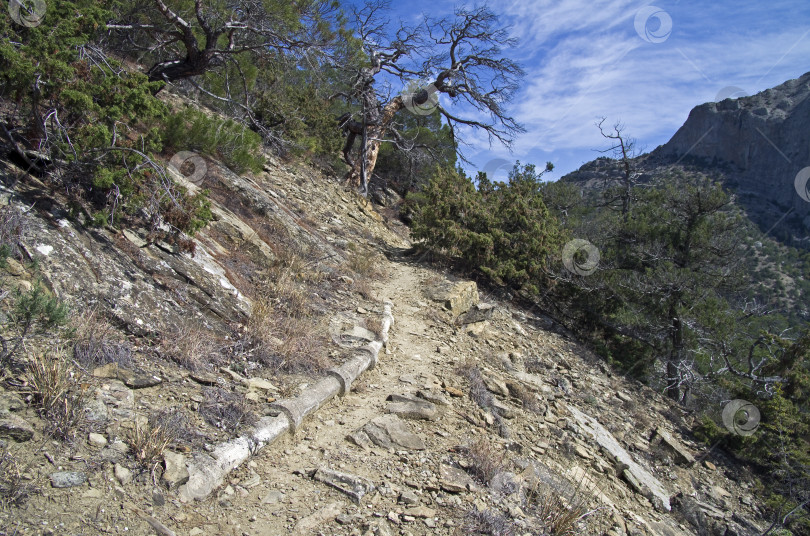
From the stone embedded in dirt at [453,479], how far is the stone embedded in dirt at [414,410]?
817 mm

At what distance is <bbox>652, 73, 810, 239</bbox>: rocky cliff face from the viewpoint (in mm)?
49188

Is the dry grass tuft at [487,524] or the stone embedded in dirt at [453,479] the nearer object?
the dry grass tuft at [487,524]

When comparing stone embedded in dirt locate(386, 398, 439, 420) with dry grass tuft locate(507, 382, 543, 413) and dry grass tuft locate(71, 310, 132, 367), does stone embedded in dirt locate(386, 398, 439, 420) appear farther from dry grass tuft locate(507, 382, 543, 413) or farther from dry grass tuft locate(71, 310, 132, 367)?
dry grass tuft locate(71, 310, 132, 367)

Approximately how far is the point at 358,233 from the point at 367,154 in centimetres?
537

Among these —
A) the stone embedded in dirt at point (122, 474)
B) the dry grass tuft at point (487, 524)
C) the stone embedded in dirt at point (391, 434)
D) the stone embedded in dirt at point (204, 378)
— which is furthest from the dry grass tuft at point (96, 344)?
the dry grass tuft at point (487, 524)

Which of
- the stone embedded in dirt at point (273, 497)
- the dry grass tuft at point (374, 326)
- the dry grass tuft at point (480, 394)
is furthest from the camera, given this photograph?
the dry grass tuft at point (374, 326)

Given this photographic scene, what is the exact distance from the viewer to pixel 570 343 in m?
8.82

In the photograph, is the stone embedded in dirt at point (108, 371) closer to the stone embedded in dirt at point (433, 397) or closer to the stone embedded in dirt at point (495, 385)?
the stone embedded in dirt at point (433, 397)

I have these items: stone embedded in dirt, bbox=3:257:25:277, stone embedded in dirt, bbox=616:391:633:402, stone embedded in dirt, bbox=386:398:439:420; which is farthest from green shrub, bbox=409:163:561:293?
stone embedded in dirt, bbox=3:257:25:277

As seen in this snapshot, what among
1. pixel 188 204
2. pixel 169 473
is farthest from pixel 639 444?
pixel 188 204

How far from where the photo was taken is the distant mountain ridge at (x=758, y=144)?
1873 inches

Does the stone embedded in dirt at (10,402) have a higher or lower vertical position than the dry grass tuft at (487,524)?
lower

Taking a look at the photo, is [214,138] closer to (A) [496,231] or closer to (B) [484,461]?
(A) [496,231]

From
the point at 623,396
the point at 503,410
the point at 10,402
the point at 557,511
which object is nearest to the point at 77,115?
the point at 10,402
